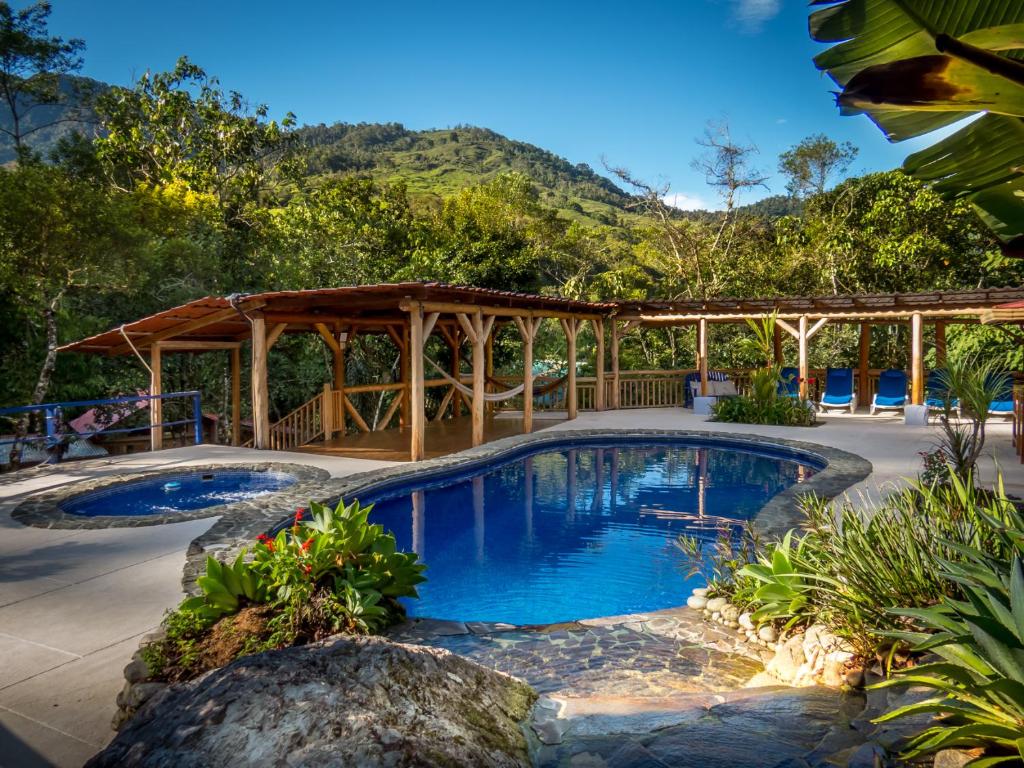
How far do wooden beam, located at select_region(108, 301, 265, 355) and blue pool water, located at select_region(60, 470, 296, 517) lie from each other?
2.51 m

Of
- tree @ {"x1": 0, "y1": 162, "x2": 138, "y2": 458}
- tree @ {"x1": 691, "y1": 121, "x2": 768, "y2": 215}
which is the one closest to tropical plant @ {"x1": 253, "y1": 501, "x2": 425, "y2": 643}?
tree @ {"x1": 0, "y1": 162, "x2": 138, "y2": 458}

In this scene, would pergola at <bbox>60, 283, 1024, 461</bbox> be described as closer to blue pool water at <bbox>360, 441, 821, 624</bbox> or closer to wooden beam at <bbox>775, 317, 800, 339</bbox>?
wooden beam at <bbox>775, 317, 800, 339</bbox>

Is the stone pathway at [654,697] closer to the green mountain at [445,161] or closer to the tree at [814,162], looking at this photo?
the tree at [814,162]

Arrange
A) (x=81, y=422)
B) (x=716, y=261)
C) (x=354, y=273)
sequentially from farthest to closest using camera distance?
(x=716, y=261), (x=354, y=273), (x=81, y=422)

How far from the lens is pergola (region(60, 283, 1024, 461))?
9.33 metres

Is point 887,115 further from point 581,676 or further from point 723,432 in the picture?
point 723,432

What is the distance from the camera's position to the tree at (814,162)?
25.0m

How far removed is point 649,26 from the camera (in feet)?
78.1

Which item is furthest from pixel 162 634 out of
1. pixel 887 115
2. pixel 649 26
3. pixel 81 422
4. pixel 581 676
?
pixel 649 26

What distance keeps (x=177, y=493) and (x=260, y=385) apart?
2691 millimetres

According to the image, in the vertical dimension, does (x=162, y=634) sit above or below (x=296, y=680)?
below

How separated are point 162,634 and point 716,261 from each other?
63.1 ft

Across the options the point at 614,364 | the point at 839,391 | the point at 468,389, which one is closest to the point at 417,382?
the point at 468,389

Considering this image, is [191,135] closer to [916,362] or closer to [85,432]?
[85,432]
